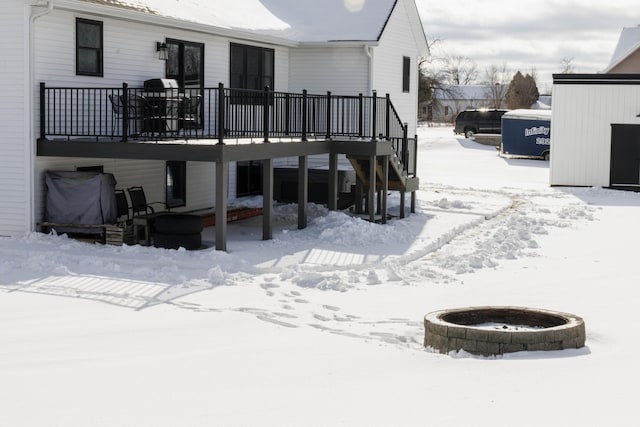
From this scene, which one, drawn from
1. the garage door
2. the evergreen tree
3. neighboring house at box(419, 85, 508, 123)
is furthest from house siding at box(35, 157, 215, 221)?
neighboring house at box(419, 85, 508, 123)

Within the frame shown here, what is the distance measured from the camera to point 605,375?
9172 mm

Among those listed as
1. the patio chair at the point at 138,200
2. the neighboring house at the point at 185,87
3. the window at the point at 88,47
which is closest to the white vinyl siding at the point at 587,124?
the neighboring house at the point at 185,87

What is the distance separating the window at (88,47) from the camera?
1827 cm

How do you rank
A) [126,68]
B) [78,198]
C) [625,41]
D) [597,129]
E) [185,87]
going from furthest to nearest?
[625,41] → [597,129] → [126,68] → [185,87] → [78,198]

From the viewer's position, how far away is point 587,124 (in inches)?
1229

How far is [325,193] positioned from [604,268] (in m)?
9.28

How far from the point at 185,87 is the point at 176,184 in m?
3.99

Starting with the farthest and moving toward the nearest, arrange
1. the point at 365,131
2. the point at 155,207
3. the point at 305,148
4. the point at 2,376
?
the point at 365,131 < the point at 155,207 < the point at 305,148 < the point at 2,376

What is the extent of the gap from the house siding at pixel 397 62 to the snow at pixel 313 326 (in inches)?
241

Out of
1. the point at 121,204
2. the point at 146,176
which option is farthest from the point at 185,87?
the point at 146,176

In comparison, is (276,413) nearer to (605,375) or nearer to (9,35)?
(605,375)

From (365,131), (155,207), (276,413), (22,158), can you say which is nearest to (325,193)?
(365,131)

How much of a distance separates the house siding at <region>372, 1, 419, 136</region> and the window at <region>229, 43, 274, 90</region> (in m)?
2.84

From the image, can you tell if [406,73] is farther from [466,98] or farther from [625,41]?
[466,98]
